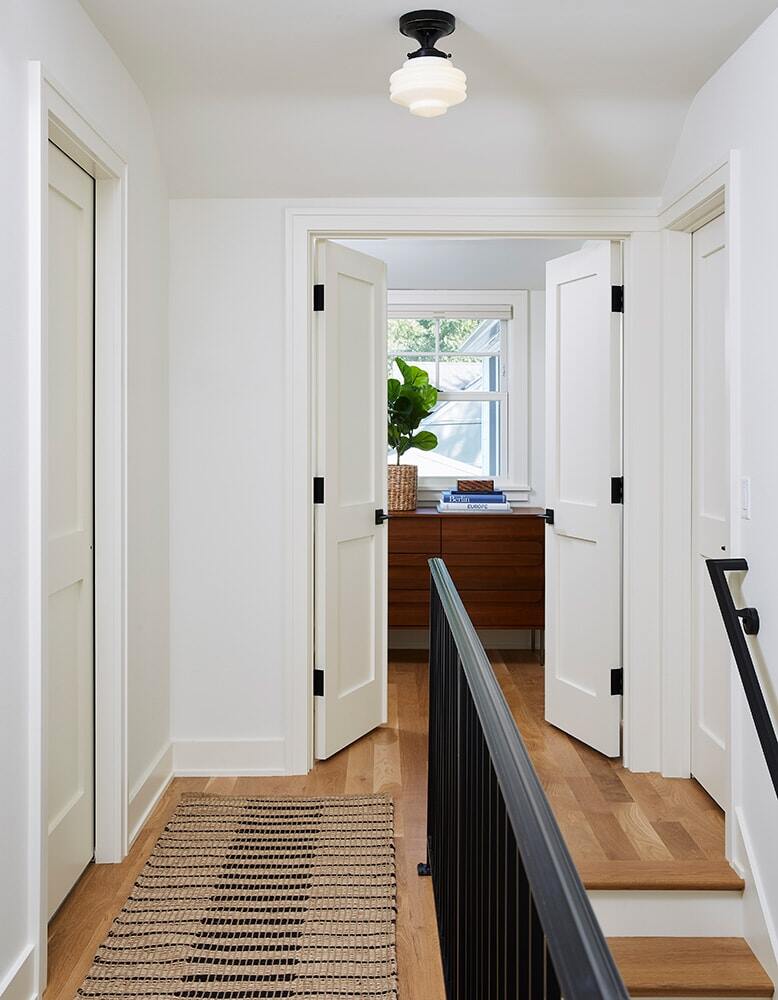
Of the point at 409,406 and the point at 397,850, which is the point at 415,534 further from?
the point at 397,850

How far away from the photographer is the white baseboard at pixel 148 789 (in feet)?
9.55

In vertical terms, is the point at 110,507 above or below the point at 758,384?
below

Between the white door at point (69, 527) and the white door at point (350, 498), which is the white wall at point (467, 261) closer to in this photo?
the white door at point (350, 498)

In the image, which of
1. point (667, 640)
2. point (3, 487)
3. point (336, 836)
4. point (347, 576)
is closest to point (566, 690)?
point (667, 640)

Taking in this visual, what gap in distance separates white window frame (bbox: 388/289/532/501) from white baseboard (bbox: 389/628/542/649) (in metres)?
0.81

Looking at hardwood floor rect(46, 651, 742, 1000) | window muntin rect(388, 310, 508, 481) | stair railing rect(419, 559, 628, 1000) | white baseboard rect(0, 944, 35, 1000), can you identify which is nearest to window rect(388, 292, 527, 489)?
window muntin rect(388, 310, 508, 481)

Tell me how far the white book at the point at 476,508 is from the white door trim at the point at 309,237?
174cm

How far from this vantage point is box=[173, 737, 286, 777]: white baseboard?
350 centimetres

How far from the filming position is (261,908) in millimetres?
2475

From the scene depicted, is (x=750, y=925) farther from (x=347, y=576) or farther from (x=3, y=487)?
(x=3, y=487)

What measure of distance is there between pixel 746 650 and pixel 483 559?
2790 mm

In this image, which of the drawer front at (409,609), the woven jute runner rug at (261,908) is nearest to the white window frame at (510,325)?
the drawer front at (409,609)

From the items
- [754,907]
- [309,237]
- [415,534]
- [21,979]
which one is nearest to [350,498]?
[309,237]

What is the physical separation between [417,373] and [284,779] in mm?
2633
